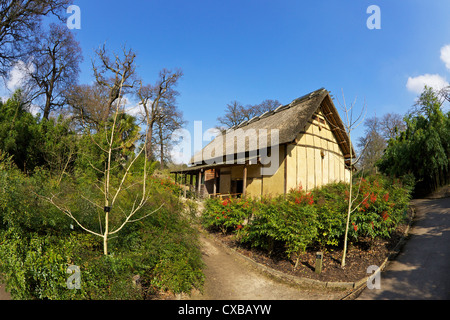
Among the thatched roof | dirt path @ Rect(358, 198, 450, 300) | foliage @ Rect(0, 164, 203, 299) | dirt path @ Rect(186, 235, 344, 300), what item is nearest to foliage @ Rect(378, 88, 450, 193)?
the thatched roof

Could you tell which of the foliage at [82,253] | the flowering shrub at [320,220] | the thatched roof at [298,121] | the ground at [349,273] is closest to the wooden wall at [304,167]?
the thatched roof at [298,121]

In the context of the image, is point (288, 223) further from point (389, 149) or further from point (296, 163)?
point (389, 149)

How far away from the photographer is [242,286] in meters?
6.16

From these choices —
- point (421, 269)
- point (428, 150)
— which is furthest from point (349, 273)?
point (428, 150)

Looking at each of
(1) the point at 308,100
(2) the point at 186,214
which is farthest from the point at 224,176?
(2) the point at 186,214

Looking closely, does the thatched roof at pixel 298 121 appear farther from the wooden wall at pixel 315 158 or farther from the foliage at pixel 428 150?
the foliage at pixel 428 150

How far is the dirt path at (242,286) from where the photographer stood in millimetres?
5599

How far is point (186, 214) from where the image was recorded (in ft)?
23.3

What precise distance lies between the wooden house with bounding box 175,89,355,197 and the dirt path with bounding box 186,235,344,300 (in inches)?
187

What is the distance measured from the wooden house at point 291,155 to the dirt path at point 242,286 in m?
4.74

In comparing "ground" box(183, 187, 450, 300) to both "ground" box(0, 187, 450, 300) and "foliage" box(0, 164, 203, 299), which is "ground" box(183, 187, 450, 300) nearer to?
"ground" box(0, 187, 450, 300)

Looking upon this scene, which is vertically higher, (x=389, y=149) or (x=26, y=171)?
(x=389, y=149)

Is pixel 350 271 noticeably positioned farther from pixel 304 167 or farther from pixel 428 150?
pixel 428 150

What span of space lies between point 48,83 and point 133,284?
21305 mm
